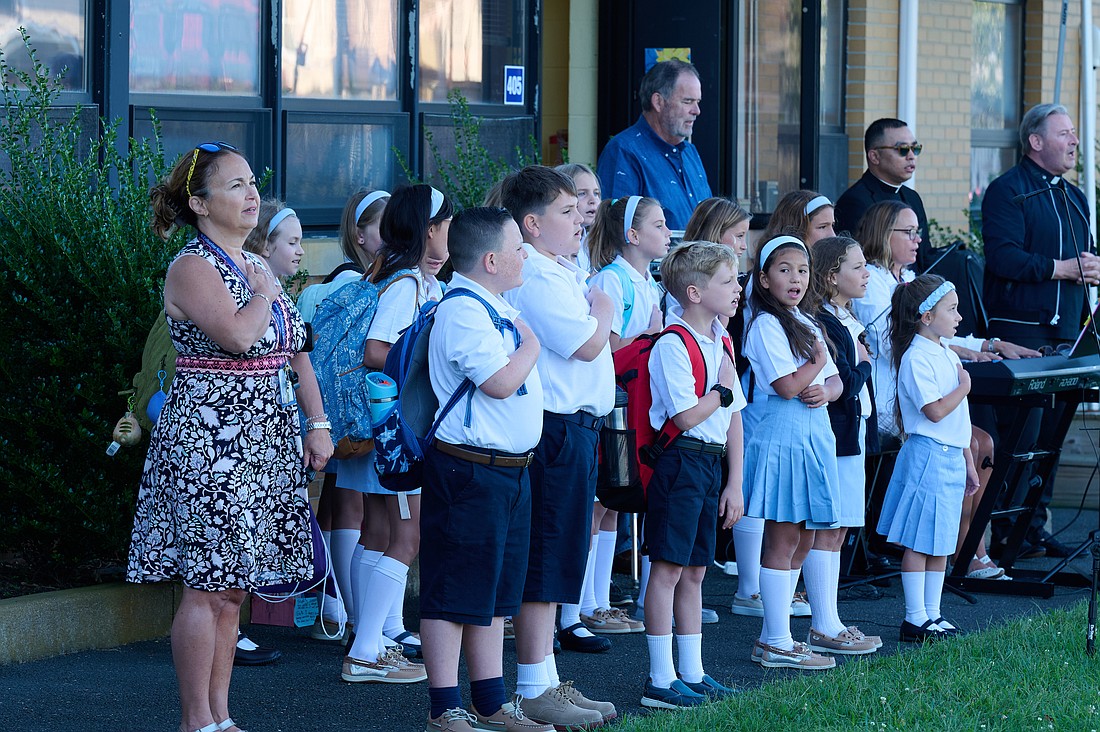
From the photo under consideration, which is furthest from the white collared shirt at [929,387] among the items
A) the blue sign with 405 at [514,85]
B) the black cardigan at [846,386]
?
the blue sign with 405 at [514,85]

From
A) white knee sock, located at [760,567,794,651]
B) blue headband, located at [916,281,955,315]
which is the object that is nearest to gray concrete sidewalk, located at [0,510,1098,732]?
white knee sock, located at [760,567,794,651]

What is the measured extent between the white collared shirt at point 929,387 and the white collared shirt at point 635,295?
1224 millimetres

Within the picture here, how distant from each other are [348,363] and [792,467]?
6.04ft

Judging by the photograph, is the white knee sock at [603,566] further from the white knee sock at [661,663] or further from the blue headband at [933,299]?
the blue headband at [933,299]

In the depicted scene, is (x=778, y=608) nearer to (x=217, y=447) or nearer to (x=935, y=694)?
(x=935, y=694)

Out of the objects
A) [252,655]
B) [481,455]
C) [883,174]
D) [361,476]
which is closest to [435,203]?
[361,476]

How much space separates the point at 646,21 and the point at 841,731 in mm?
6225

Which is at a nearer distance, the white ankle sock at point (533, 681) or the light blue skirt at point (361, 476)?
the white ankle sock at point (533, 681)

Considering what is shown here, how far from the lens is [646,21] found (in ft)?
33.4

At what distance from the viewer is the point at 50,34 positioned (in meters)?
7.06

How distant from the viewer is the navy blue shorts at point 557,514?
205 inches

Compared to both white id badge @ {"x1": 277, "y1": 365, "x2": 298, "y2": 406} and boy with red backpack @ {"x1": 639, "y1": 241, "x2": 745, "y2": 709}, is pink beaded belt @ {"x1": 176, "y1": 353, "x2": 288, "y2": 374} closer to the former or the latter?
white id badge @ {"x1": 277, "y1": 365, "x2": 298, "y2": 406}

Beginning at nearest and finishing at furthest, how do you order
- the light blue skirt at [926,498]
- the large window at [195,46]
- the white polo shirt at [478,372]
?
1. the white polo shirt at [478,372]
2. the light blue skirt at [926,498]
3. the large window at [195,46]

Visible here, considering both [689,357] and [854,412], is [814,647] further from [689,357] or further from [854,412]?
[689,357]
